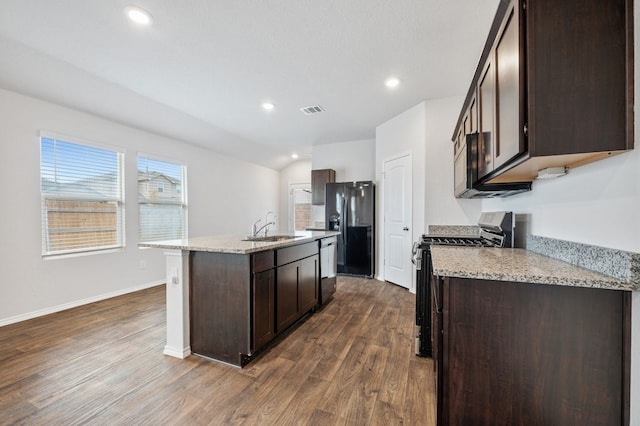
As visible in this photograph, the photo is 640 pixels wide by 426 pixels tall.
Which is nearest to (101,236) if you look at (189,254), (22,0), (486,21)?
(189,254)

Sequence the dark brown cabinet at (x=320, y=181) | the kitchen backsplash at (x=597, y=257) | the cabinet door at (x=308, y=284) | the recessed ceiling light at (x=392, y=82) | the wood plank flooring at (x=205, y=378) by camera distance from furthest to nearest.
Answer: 1. the dark brown cabinet at (x=320, y=181)
2. the recessed ceiling light at (x=392, y=82)
3. the cabinet door at (x=308, y=284)
4. the wood plank flooring at (x=205, y=378)
5. the kitchen backsplash at (x=597, y=257)

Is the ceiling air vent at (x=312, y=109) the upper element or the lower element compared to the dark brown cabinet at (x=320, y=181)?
upper

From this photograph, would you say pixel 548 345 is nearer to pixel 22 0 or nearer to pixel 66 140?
pixel 22 0

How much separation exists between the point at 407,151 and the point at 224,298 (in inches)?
132

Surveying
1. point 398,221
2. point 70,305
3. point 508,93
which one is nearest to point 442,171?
point 398,221

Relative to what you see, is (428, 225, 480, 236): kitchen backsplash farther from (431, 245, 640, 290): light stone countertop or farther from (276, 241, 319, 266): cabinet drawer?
(431, 245, 640, 290): light stone countertop

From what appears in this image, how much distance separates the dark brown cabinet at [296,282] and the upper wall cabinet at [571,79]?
1.94 metres

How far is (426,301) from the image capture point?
216cm

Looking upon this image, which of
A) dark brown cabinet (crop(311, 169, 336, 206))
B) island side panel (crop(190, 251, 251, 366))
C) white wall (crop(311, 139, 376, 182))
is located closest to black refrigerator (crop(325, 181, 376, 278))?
dark brown cabinet (crop(311, 169, 336, 206))

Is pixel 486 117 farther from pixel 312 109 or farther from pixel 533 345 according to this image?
pixel 312 109

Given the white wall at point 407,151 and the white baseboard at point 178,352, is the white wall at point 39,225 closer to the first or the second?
the white baseboard at point 178,352

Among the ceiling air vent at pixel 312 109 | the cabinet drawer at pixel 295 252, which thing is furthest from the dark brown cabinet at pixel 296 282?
the ceiling air vent at pixel 312 109

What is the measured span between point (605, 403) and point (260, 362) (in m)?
1.98

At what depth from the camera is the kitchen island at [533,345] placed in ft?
3.42
